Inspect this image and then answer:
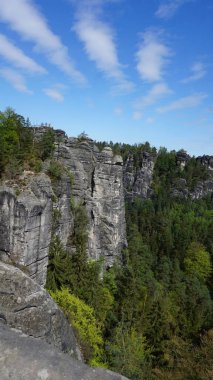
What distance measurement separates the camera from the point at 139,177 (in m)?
127

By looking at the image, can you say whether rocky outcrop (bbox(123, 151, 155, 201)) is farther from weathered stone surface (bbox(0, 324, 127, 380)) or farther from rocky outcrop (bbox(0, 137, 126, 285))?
weathered stone surface (bbox(0, 324, 127, 380))

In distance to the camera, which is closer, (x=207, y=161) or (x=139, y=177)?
(x=139, y=177)

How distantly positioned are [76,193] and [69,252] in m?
8.08

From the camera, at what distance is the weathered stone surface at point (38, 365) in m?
3.64

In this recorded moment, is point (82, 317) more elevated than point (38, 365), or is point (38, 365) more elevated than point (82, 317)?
point (38, 365)

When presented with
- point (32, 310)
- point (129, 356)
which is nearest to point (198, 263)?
point (129, 356)

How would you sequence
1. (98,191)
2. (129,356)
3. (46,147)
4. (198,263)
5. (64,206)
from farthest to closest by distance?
(198,263) < (98,191) < (64,206) < (46,147) < (129,356)

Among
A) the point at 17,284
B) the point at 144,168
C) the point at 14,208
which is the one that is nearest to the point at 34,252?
the point at 14,208

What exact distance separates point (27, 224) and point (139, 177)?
10199 cm

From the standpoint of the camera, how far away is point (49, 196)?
2988cm

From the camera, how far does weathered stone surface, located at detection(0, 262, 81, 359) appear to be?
31.0 ft

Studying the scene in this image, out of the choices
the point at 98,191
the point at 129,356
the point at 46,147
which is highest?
the point at 46,147

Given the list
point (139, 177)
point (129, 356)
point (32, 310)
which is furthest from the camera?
point (139, 177)

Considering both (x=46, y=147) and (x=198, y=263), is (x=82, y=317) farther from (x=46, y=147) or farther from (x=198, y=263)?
(x=198, y=263)
